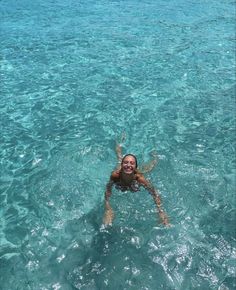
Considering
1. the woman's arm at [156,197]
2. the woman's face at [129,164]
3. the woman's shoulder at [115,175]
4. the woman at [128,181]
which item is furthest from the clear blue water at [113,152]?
the woman's face at [129,164]

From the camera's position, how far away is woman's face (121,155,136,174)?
706 cm

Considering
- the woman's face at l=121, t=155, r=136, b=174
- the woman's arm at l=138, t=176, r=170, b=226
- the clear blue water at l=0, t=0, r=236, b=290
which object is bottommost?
the clear blue water at l=0, t=0, r=236, b=290

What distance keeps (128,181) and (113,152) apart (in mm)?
3219

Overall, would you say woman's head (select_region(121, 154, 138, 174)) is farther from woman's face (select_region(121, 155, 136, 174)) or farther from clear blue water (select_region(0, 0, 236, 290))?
clear blue water (select_region(0, 0, 236, 290))

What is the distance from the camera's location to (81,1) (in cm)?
2650

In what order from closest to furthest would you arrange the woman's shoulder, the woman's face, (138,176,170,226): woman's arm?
the woman's face → (138,176,170,226): woman's arm → the woman's shoulder

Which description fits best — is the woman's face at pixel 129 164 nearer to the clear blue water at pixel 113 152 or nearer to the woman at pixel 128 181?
the woman at pixel 128 181

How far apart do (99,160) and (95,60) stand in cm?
795

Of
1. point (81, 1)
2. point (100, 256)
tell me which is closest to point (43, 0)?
point (81, 1)

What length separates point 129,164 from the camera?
23.2 ft

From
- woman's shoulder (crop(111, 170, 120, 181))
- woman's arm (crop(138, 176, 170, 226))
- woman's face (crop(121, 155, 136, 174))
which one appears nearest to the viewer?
woman's face (crop(121, 155, 136, 174))

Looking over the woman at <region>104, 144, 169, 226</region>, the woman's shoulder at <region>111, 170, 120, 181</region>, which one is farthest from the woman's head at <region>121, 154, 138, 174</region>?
the woman's shoulder at <region>111, 170, 120, 181</region>

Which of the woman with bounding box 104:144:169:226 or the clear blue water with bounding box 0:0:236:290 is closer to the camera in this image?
the woman with bounding box 104:144:169:226

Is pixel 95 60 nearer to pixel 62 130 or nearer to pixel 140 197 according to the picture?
pixel 62 130
